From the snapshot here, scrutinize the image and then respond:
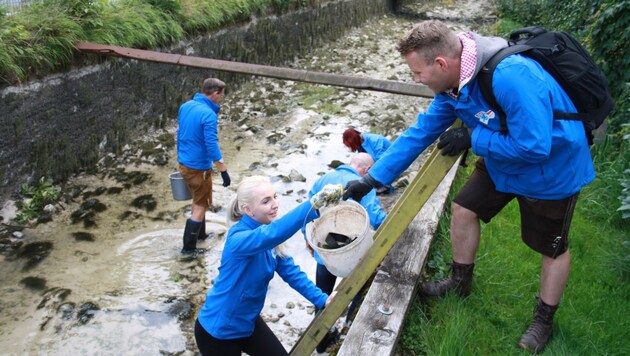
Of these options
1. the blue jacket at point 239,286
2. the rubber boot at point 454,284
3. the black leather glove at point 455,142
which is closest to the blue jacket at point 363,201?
the rubber boot at point 454,284

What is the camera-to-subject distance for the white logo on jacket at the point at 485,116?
9.31 feet

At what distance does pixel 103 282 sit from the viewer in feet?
16.9

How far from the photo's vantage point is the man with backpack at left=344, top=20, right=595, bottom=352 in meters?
2.69

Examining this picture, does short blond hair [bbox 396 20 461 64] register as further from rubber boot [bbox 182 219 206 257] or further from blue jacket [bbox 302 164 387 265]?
rubber boot [bbox 182 219 206 257]

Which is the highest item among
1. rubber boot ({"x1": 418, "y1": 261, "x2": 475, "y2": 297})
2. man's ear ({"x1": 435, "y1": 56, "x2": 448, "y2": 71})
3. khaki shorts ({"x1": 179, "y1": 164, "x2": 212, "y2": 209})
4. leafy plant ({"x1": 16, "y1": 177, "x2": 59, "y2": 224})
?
man's ear ({"x1": 435, "y1": 56, "x2": 448, "y2": 71})

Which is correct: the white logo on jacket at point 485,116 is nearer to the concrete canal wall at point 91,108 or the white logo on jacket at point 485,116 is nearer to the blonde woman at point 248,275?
the blonde woman at point 248,275

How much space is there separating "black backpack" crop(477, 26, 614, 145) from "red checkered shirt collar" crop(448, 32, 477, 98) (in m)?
0.06

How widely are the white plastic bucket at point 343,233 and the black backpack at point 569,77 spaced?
929 mm

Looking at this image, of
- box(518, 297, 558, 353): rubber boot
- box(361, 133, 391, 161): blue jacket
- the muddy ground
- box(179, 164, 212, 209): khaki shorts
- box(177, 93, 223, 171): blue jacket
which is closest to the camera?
box(518, 297, 558, 353): rubber boot

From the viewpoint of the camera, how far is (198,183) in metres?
5.79

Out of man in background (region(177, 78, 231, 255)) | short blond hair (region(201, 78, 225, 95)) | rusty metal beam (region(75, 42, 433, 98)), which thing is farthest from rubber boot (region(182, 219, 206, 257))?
rusty metal beam (region(75, 42, 433, 98))

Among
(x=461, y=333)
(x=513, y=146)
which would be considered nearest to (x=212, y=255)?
(x=461, y=333)

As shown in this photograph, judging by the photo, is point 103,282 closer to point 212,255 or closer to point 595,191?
point 212,255

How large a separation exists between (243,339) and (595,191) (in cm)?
394
